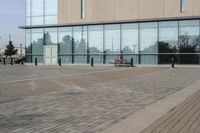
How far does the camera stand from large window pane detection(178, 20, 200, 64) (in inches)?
1575

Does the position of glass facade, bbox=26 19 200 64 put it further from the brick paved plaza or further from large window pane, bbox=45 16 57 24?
the brick paved plaza

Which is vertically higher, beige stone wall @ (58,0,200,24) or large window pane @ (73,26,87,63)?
beige stone wall @ (58,0,200,24)

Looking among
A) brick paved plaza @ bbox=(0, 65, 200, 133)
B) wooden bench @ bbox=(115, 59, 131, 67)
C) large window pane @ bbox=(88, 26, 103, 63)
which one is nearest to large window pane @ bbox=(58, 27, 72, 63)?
large window pane @ bbox=(88, 26, 103, 63)

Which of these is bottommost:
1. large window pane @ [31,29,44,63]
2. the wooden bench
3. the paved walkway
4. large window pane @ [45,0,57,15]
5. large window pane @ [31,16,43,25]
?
the paved walkway

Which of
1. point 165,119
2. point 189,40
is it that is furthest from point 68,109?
point 189,40

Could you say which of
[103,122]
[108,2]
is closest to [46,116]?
[103,122]

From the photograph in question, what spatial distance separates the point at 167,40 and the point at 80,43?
1098 cm

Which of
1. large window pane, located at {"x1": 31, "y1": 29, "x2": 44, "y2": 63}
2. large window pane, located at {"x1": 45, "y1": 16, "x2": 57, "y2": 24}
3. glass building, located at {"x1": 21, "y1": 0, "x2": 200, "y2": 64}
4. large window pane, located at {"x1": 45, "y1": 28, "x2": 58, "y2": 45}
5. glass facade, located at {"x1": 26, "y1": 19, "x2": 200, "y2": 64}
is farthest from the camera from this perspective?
large window pane, located at {"x1": 31, "y1": 29, "x2": 44, "y2": 63}

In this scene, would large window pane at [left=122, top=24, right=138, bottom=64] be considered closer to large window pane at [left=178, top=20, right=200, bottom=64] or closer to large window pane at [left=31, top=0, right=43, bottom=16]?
large window pane at [left=178, top=20, right=200, bottom=64]

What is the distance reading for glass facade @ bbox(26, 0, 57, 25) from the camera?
1957 inches

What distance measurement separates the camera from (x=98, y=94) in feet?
45.3

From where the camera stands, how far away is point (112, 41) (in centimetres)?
4506

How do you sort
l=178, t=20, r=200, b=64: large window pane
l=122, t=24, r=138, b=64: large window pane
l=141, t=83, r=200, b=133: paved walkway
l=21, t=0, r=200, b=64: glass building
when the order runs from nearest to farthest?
l=141, t=83, r=200, b=133: paved walkway
l=178, t=20, r=200, b=64: large window pane
l=21, t=0, r=200, b=64: glass building
l=122, t=24, r=138, b=64: large window pane

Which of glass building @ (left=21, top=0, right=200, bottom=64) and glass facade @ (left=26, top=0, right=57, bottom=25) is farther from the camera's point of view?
glass facade @ (left=26, top=0, right=57, bottom=25)
